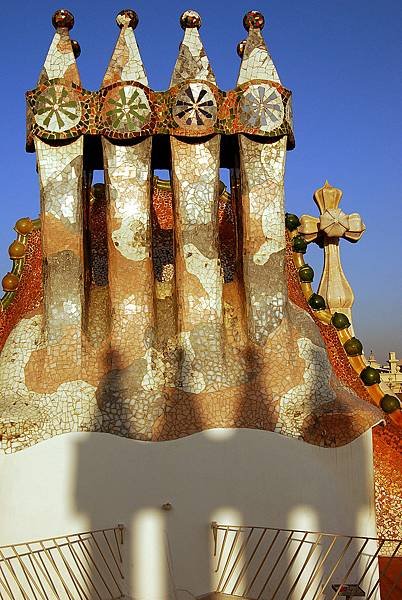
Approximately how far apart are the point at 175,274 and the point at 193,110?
60.4 inches

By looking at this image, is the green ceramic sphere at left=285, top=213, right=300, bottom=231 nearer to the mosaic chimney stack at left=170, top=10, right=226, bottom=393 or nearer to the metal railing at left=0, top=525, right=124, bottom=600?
the mosaic chimney stack at left=170, top=10, right=226, bottom=393

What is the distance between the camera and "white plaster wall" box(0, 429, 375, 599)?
5.46 metres

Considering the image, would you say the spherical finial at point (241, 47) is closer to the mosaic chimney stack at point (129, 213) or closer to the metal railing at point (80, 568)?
the mosaic chimney stack at point (129, 213)

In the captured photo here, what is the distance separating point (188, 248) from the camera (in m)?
6.28

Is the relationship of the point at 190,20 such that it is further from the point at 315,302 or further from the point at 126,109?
the point at 315,302

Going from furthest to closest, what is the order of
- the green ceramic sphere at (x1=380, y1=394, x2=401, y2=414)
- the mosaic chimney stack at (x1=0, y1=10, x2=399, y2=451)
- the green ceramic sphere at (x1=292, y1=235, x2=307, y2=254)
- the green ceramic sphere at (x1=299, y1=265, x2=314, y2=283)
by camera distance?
the green ceramic sphere at (x1=292, y1=235, x2=307, y2=254) → the green ceramic sphere at (x1=299, y1=265, x2=314, y2=283) → the green ceramic sphere at (x1=380, y1=394, x2=401, y2=414) → the mosaic chimney stack at (x1=0, y1=10, x2=399, y2=451)

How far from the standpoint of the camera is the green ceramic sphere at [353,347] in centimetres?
779

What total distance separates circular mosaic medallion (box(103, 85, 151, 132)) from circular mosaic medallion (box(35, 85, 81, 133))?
0.96ft

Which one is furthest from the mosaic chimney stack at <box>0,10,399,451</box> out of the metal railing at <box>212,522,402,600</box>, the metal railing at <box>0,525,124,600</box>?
the metal railing at <box>0,525,124,600</box>

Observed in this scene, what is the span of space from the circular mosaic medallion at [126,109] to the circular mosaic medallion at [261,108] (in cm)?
92

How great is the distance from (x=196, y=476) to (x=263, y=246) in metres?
2.20

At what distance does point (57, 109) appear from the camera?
6180 millimetres

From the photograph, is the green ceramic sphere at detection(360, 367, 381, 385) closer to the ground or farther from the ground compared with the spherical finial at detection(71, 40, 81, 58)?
closer to the ground

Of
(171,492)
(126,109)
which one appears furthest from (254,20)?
(171,492)
